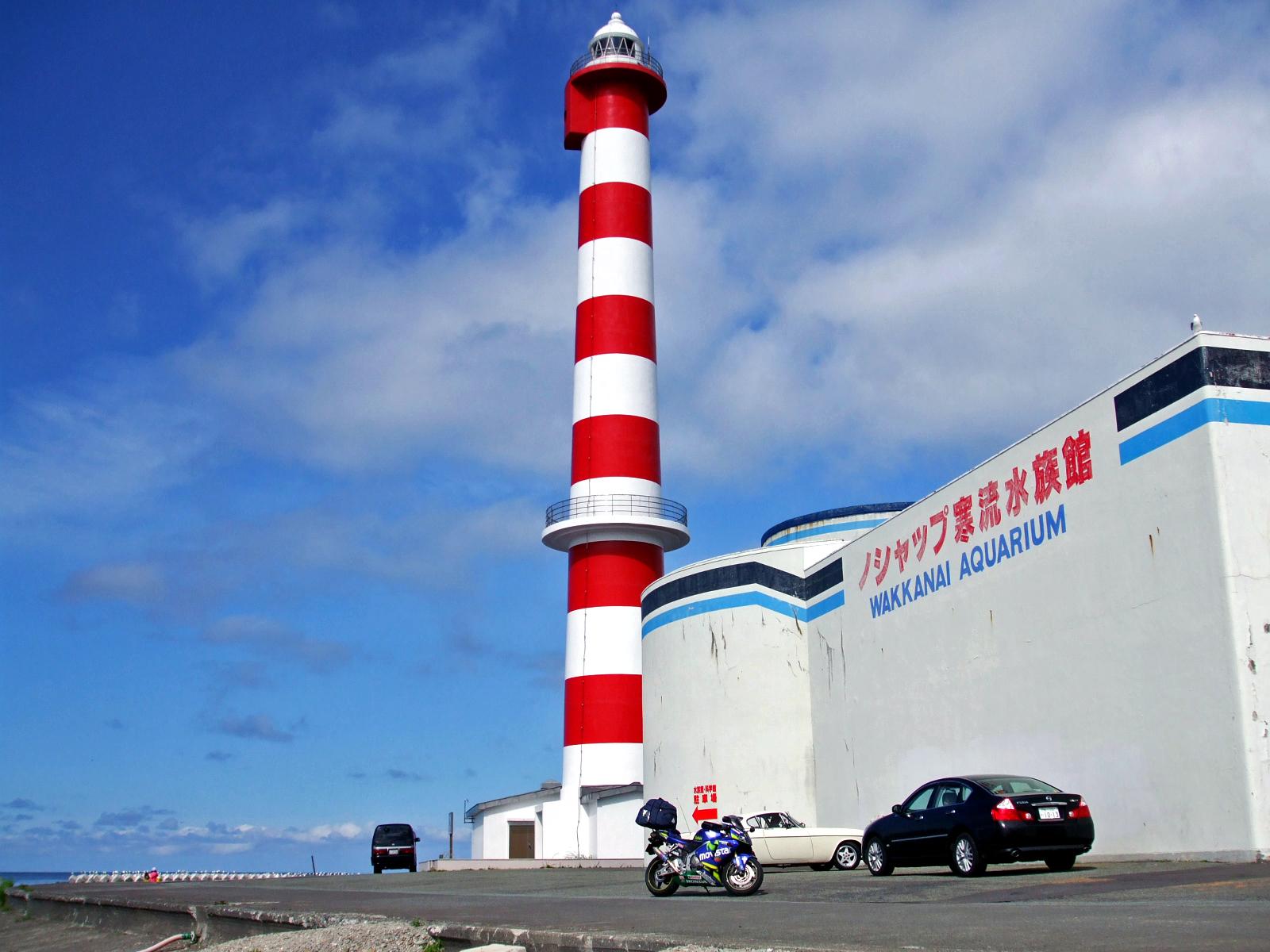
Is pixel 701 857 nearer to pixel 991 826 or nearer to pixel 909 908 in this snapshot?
pixel 991 826

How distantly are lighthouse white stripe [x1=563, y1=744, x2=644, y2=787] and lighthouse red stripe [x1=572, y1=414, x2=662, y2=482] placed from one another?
7.49 m

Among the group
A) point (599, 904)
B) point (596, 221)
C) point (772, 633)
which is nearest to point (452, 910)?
point (599, 904)

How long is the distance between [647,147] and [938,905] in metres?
31.2

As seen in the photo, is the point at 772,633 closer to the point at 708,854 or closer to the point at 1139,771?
the point at 1139,771

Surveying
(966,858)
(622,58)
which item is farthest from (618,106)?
(966,858)

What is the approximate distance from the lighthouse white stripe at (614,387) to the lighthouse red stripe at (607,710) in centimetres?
746

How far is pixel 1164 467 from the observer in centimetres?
1664

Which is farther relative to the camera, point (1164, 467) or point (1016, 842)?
point (1164, 467)

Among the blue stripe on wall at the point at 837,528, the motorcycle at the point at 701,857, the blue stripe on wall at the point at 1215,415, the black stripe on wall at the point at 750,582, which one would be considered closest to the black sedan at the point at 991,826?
the motorcycle at the point at 701,857

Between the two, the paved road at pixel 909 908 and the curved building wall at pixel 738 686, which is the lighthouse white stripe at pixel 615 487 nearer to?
the curved building wall at pixel 738 686

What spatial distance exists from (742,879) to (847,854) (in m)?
7.47

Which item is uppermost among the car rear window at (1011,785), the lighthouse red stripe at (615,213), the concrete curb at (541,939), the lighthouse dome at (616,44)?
the lighthouse dome at (616,44)

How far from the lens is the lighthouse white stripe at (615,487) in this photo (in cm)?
3441

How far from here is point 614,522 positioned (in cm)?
3391
